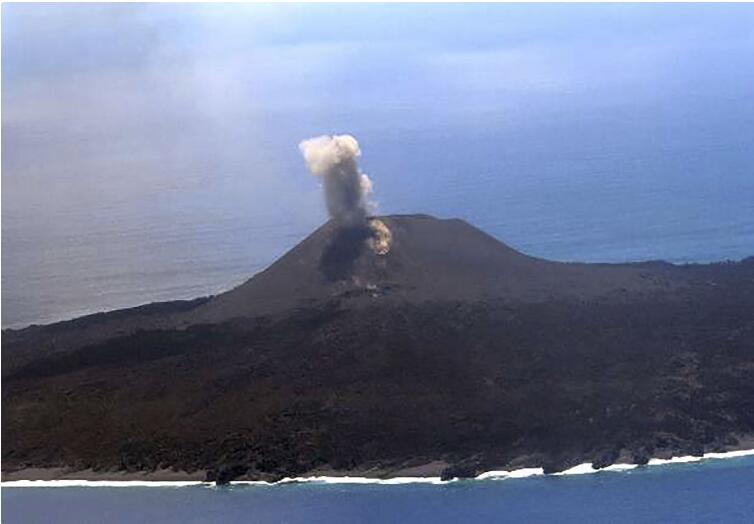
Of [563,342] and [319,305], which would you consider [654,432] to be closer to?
[563,342]

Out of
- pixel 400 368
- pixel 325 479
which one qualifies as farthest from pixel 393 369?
pixel 325 479

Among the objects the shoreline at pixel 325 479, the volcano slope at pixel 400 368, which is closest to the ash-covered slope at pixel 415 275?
the volcano slope at pixel 400 368

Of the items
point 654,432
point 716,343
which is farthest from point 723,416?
point 716,343

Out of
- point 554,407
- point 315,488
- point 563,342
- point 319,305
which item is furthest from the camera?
point 319,305

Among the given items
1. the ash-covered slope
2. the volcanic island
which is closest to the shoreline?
the volcanic island

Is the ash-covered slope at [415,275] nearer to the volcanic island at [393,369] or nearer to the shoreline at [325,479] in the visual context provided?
the volcanic island at [393,369]

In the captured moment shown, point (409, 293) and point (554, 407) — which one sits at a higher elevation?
point (409, 293)
